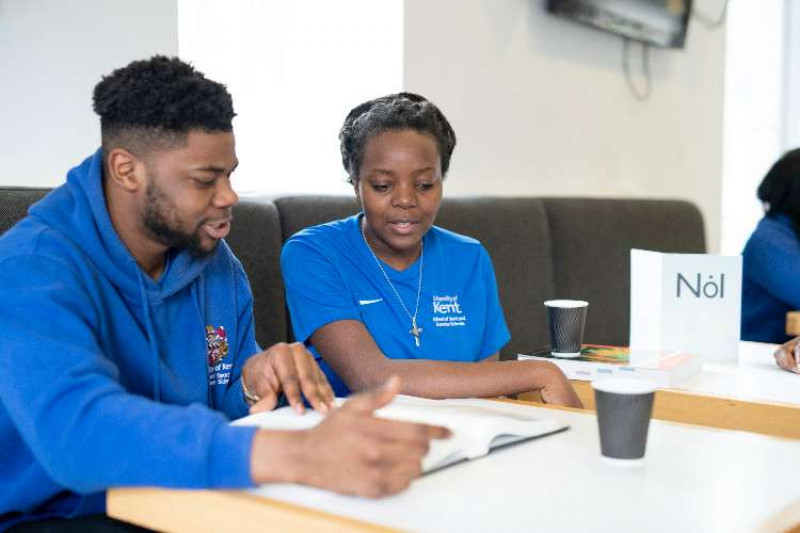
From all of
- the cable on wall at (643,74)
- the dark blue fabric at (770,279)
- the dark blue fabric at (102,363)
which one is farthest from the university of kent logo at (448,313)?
the cable on wall at (643,74)

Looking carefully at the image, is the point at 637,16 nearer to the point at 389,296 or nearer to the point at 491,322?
the point at 491,322

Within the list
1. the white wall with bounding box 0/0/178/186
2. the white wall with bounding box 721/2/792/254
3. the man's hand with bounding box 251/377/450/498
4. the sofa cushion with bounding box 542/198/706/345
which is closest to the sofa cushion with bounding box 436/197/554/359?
the sofa cushion with bounding box 542/198/706/345

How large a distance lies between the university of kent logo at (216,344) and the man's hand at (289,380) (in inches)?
5.3

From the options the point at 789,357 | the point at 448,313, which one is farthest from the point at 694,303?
the point at 448,313

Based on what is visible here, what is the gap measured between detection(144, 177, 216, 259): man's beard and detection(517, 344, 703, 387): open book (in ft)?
2.25

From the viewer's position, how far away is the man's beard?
124 cm

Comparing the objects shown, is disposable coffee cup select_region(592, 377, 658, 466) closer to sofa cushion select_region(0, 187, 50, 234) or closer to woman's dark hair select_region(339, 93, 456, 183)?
woman's dark hair select_region(339, 93, 456, 183)

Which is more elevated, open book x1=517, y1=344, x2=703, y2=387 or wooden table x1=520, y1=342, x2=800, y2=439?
open book x1=517, y1=344, x2=703, y2=387

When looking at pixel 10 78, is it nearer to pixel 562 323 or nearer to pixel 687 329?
pixel 562 323

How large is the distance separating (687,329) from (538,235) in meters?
0.88

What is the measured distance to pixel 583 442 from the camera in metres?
1.13

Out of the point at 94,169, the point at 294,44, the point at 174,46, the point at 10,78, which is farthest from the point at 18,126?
the point at 294,44

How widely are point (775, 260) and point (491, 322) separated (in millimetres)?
1295

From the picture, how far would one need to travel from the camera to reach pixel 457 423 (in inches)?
42.3
